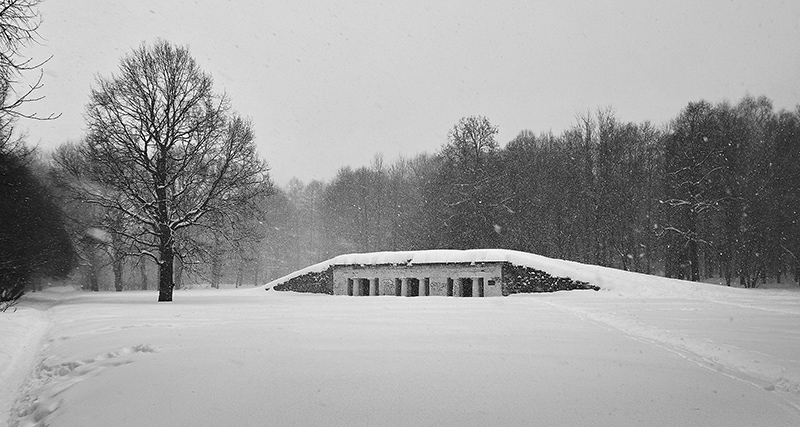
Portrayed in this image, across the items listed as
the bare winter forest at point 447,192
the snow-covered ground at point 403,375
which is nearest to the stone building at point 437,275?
the bare winter forest at point 447,192

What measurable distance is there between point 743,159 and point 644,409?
36.1 meters

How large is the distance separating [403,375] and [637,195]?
36.3m

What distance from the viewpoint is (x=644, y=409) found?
4.11m

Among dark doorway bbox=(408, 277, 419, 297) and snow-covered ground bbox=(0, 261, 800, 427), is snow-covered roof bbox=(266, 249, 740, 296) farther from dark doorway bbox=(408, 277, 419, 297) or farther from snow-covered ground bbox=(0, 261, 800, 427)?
snow-covered ground bbox=(0, 261, 800, 427)

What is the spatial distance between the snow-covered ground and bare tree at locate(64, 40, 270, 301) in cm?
1076

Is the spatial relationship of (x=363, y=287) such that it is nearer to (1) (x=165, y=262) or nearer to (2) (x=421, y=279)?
(2) (x=421, y=279)

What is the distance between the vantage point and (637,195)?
3650 centimetres

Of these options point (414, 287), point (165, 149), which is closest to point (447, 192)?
point (414, 287)

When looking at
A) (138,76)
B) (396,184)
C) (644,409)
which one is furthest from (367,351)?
(396,184)

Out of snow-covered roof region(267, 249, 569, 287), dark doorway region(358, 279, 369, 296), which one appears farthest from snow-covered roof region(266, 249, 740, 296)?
dark doorway region(358, 279, 369, 296)

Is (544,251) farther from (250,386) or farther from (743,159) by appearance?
(250,386)

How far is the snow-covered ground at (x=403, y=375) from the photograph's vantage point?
161 inches

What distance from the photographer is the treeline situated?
101ft

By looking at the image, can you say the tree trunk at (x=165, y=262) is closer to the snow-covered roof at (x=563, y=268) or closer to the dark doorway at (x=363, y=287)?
the snow-covered roof at (x=563, y=268)
